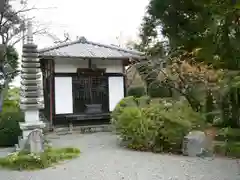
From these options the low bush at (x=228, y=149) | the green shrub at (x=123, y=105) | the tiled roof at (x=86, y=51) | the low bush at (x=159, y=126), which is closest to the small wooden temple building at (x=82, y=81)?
the tiled roof at (x=86, y=51)

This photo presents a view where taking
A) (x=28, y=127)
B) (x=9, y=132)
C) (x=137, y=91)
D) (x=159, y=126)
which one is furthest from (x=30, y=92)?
(x=137, y=91)

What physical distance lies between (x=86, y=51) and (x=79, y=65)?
693 mm

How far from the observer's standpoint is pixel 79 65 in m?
12.2

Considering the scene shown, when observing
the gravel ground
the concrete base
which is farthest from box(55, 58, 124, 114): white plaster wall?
the gravel ground

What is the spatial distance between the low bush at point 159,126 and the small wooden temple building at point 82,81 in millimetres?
4377

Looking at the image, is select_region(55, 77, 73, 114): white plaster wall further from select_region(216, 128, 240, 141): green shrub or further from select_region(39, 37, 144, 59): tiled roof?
select_region(216, 128, 240, 141): green shrub

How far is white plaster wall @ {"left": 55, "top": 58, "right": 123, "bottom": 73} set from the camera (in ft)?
Result: 38.9

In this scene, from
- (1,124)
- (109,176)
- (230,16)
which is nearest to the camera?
(230,16)

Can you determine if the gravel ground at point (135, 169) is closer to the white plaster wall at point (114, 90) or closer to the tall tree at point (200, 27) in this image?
the tall tree at point (200, 27)

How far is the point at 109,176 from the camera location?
5.32m

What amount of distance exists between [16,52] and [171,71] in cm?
1229

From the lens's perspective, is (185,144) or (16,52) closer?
(185,144)

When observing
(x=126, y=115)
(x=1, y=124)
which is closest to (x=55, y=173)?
(x=126, y=115)

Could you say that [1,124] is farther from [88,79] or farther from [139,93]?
[139,93]
